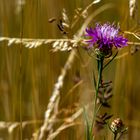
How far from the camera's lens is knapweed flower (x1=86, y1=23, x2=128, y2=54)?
95 centimetres

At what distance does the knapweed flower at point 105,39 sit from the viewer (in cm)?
95

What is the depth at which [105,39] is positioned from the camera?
974 millimetres

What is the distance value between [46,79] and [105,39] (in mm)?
598

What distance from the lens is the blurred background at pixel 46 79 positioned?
1.50m

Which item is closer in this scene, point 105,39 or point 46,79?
point 105,39

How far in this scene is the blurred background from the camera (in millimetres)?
1504

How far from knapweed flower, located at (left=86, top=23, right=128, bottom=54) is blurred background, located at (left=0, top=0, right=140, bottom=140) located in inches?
16.0

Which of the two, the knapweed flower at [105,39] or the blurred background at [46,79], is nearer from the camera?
the knapweed flower at [105,39]

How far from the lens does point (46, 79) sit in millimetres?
1551

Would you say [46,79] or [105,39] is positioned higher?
[105,39]

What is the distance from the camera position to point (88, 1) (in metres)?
1.84

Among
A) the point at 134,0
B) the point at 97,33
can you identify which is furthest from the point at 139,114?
the point at 97,33

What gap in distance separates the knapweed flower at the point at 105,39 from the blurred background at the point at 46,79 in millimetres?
407

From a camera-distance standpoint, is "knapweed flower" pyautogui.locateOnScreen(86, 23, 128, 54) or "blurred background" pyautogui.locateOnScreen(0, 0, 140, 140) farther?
"blurred background" pyautogui.locateOnScreen(0, 0, 140, 140)
